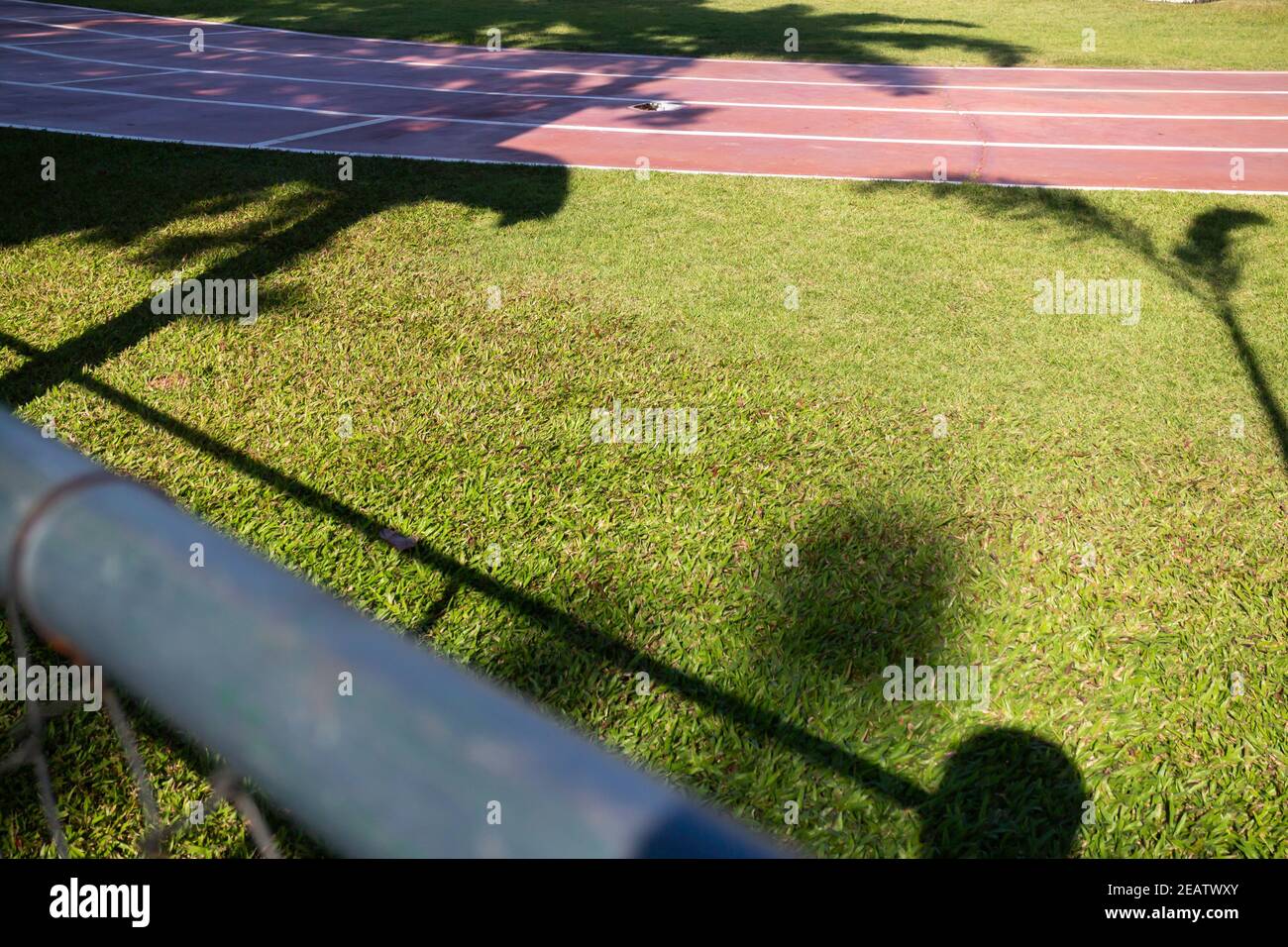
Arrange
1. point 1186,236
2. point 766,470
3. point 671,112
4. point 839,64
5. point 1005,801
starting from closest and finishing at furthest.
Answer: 1. point 1005,801
2. point 766,470
3. point 1186,236
4. point 671,112
5. point 839,64

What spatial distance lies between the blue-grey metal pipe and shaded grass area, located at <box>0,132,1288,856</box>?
115 inches

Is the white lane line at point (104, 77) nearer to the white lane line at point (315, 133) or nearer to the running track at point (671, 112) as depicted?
the running track at point (671, 112)

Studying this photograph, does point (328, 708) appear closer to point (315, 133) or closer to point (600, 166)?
point (600, 166)

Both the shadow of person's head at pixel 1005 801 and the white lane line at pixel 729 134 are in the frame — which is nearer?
the shadow of person's head at pixel 1005 801

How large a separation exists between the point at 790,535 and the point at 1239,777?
6.91 ft

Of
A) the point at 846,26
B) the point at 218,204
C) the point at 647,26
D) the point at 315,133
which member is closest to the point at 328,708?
the point at 218,204

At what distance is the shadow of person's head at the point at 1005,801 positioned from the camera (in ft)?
10.6

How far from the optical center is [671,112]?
45.6 feet

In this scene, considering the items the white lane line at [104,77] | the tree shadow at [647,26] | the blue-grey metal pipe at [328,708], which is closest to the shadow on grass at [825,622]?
the blue-grey metal pipe at [328,708]

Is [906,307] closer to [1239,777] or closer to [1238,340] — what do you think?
[1238,340]

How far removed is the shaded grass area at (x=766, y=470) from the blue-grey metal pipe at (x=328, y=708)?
115 inches

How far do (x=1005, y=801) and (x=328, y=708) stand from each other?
332 centimetres

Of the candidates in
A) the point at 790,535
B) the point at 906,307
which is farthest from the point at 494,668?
the point at 906,307

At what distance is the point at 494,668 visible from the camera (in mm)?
3926
